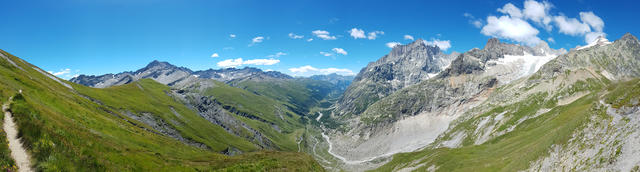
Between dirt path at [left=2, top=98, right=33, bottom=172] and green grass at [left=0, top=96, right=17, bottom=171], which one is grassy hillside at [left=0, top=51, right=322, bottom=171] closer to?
dirt path at [left=2, top=98, right=33, bottom=172]

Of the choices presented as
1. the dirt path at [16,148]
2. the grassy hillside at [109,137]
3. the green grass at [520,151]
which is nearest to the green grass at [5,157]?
the dirt path at [16,148]

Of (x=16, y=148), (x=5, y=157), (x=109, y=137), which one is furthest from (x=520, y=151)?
(x=109, y=137)

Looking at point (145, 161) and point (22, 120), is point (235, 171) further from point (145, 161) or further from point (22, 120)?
point (22, 120)

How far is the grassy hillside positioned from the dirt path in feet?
1.37

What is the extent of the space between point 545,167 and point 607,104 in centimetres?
1791

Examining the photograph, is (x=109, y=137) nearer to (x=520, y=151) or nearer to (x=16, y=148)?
(x=16, y=148)

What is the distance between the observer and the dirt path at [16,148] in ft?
62.4

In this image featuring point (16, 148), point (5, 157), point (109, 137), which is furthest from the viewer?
point (109, 137)

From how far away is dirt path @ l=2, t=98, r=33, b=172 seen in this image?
62.4ft

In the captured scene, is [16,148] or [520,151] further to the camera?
[520,151]

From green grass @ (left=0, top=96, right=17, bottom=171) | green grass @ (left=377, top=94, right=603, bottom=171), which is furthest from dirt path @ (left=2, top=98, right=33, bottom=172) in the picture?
green grass @ (left=377, top=94, right=603, bottom=171)

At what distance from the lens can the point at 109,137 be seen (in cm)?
6431

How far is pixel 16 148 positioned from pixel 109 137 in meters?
50.9

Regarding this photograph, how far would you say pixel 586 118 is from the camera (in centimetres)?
5712
